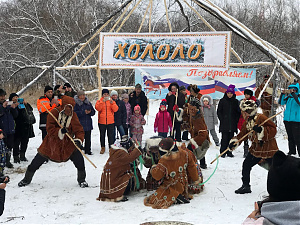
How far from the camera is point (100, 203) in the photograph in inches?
201

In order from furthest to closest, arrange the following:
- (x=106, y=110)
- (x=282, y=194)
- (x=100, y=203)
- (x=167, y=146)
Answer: (x=106, y=110) → (x=100, y=203) → (x=167, y=146) → (x=282, y=194)

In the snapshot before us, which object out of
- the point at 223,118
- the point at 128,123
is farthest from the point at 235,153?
the point at 128,123

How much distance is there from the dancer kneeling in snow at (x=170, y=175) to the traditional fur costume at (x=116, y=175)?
1.30ft

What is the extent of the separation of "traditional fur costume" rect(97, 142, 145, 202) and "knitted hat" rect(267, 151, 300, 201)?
356cm

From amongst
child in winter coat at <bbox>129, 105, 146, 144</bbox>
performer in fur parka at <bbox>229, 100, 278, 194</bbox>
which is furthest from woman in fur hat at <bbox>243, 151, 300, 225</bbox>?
child in winter coat at <bbox>129, 105, 146, 144</bbox>

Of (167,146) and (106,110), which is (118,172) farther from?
(106,110)

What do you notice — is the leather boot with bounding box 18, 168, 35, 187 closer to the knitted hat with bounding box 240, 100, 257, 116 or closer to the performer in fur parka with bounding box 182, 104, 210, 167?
the performer in fur parka with bounding box 182, 104, 210, 167

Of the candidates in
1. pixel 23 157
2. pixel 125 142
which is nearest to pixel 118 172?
pixel 125 142

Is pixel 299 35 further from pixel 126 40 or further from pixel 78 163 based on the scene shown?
pixel 78 163

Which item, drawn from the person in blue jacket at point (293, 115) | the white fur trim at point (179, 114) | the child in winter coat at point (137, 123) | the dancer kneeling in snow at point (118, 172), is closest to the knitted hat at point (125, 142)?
the dancer kneeling in snow at point (118, 172)

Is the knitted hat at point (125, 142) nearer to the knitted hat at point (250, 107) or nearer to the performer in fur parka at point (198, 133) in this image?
the performer in fur parka at point (198, 133)

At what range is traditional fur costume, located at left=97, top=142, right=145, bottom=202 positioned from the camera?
5.16m

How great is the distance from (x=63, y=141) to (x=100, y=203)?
132cm

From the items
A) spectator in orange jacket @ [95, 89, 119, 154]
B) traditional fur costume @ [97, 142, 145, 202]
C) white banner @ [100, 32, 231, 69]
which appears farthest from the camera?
white banner @ [100, 32, 231, 69]
